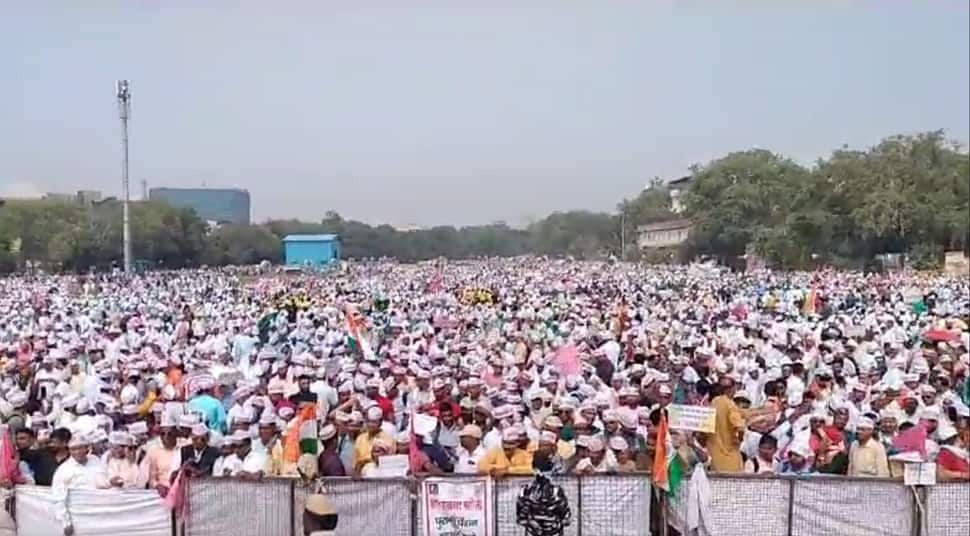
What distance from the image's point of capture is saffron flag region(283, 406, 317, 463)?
21.3 feet

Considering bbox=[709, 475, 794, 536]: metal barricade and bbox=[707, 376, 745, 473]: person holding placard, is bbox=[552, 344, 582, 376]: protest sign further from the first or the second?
bbox=[709, 475, 794, 536]: metal barricade

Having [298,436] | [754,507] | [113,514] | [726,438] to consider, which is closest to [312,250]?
[298,436]

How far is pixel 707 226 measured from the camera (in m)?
20.8

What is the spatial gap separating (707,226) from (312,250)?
9873mm

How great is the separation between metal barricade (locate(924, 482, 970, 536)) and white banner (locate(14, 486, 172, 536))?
13.5 feet

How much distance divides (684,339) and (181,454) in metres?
8.81

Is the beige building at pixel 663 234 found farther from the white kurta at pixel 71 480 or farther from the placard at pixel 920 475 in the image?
the white kurta at pixel 71 480

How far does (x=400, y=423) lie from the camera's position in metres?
7.46

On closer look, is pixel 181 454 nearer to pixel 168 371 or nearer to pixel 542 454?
pixel 542 454

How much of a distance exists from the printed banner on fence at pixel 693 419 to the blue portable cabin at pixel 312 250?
7.30m

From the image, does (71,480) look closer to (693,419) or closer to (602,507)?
(602,507)

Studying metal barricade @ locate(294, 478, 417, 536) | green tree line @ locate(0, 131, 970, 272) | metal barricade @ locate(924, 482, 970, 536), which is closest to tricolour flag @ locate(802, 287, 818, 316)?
green tree line @ locate(0, 131, 970, 272)

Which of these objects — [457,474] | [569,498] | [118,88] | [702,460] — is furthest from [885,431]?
[118,88]

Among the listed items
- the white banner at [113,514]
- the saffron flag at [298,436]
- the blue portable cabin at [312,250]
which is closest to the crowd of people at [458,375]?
the saffron flag at [298,436]
